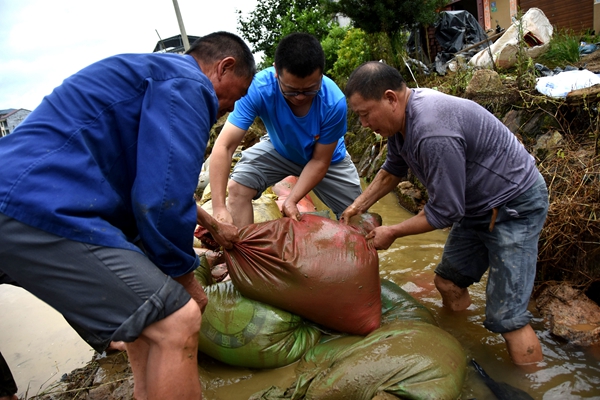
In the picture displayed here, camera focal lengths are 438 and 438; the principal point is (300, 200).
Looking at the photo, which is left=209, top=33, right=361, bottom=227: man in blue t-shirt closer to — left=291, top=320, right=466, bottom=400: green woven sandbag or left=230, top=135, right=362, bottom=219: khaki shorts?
left=230, top=135, right=362, bottom=219: khaki shorts

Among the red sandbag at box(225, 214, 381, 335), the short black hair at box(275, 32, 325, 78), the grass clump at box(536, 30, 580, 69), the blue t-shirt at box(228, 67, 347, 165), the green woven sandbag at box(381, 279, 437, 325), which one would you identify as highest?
the short black hair at box(275, 32, 325, 78)

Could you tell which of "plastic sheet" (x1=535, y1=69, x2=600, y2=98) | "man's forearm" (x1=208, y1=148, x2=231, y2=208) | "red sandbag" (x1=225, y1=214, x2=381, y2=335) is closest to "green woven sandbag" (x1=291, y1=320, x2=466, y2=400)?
"red sandbag" (x1=225, y1=214, x2=381, y2=335)

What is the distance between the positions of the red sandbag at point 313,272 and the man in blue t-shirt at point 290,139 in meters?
0.25

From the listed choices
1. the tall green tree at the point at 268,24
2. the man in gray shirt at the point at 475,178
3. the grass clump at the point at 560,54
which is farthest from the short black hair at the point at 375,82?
the tall green tree at the point at 268,24

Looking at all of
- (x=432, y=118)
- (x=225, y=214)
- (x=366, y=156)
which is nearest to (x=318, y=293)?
(x=225, y=214)

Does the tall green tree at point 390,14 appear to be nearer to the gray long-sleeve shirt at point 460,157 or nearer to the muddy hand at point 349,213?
the muddy hand at point 349,213

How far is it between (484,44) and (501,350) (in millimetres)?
6409

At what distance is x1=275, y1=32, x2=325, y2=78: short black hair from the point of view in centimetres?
248

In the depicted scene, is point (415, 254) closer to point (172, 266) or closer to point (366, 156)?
point (172, 266)

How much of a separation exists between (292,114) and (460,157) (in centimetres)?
125

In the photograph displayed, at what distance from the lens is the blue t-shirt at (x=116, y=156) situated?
1.28 m

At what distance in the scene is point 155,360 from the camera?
142cm

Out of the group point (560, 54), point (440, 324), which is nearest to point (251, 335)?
point (440, 324)

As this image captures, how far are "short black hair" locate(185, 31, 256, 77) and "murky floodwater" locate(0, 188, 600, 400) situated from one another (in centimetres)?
151
